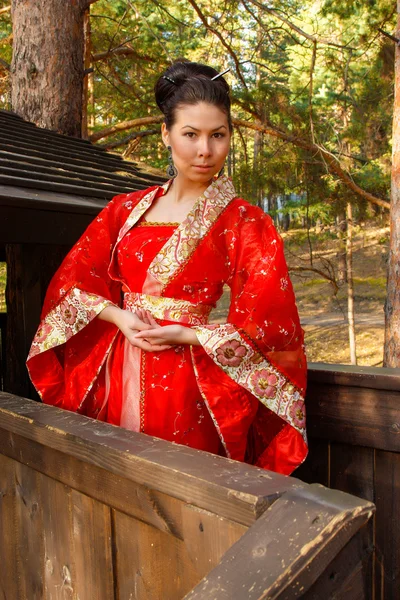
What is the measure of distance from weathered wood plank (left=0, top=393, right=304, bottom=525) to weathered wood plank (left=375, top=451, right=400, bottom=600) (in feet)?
3.35

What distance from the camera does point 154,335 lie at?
1874mm

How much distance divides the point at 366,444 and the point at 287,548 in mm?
1246

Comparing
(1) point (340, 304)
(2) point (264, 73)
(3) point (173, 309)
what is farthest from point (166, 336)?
(1) point (340, 304)

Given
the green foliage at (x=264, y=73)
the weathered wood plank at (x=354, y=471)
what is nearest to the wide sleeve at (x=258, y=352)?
the weathered wood plank at (x=354, y=471)

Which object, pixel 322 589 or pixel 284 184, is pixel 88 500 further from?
pixel 284 184

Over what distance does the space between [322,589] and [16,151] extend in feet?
10.4

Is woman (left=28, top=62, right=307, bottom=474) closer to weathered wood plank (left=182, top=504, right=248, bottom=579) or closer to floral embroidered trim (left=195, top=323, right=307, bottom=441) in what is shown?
floral embroidered trim (left=195, top=323, right=307, bottom=441)

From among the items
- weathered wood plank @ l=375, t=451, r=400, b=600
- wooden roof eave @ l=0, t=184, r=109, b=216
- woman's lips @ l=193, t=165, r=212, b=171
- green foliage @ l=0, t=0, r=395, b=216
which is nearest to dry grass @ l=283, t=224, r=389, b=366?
green foliage @ l=0, t=0, r=395, b=216

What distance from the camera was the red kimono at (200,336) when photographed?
1.92m

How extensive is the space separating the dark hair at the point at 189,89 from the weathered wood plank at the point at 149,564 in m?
1.26

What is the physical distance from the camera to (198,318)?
2.05 metres

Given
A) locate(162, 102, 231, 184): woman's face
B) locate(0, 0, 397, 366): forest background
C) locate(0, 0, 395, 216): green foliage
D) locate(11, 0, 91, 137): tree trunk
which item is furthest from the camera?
locate(0, 0, 395, 216): green foliage

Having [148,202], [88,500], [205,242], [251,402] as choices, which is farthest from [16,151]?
[88,500]

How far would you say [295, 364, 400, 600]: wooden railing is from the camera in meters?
2.12
